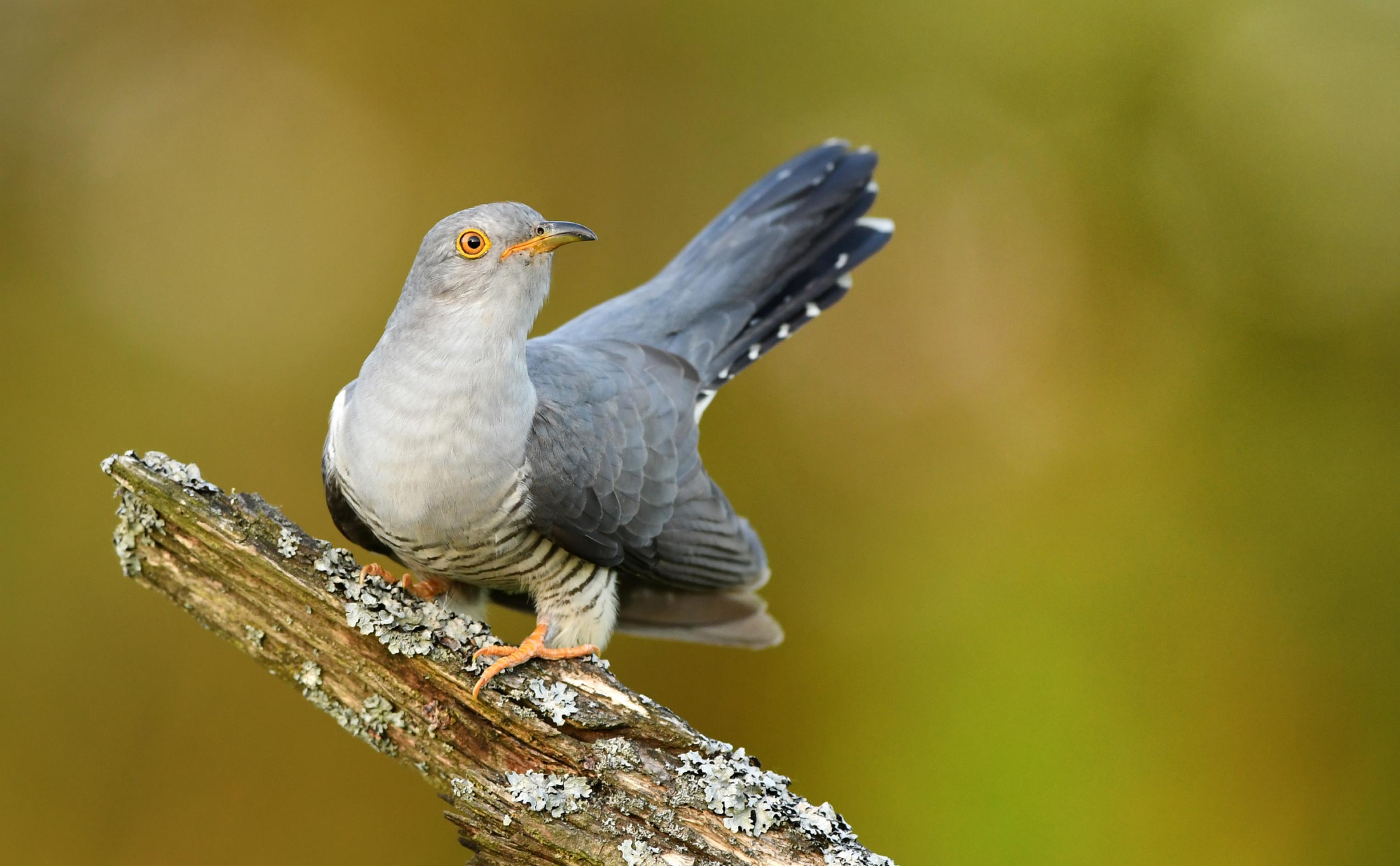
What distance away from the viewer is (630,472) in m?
2.59

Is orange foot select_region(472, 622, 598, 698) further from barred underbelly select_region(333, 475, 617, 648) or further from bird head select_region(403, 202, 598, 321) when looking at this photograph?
bird head select_region(403, 202, 598, 321)

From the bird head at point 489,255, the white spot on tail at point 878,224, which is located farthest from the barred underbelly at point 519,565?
the white spot on tail at point 878,224

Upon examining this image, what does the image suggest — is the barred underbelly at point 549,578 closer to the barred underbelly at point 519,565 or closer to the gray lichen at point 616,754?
the barred underbelly at point 519,565

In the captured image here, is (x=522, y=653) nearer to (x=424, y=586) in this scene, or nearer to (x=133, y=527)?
(x=424, y=586)

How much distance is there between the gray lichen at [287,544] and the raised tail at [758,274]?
40.5 inches

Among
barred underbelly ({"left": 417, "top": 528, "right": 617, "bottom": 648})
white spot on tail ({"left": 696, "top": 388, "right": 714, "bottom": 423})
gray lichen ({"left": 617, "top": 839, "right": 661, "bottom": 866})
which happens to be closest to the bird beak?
barred underbelly ({"left": 417, "top": 528, "right": 617, "bottom": 648})

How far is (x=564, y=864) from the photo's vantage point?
1.89m

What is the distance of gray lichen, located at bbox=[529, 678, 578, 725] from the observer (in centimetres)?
202

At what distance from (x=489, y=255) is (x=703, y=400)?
976 millimetres

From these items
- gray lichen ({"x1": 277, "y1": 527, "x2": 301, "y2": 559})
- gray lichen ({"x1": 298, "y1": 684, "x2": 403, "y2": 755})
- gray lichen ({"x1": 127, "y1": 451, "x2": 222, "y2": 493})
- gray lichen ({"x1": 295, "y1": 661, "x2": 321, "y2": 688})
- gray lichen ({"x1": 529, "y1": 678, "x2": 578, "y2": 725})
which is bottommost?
gray lichen ({"x1": 298, "y1": 684, "x2": 403, "y2": 755})

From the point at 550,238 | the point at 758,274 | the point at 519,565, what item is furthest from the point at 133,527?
the point at 758,274

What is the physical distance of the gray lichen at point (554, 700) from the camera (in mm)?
2023

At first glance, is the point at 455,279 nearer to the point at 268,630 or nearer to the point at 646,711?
the point at 268,630

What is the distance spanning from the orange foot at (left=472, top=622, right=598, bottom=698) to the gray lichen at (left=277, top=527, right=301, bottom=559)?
416 millimetres
